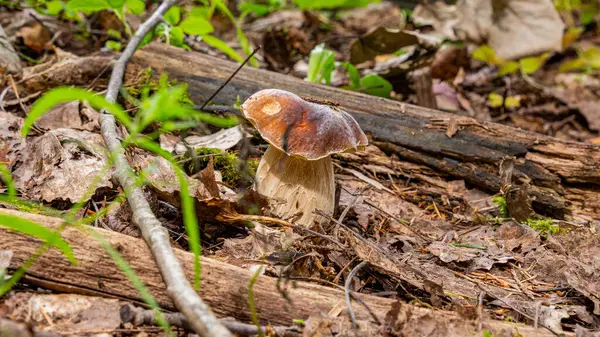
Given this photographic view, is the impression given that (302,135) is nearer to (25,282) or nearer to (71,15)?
(25,282)

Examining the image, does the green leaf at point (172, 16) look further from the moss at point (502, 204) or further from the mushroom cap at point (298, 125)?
the moss at point (502, 204)

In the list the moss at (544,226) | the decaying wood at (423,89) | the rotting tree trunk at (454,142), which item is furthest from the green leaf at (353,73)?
the moss at (544,226)

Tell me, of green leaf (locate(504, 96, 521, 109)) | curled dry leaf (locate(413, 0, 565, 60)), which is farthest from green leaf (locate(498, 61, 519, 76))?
green leaf (locate(504, 96, 521, 109))

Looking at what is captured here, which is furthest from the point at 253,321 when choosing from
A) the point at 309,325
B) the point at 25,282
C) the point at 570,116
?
the point at 570,116

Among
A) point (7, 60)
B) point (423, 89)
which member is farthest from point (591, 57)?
point (7, 60)

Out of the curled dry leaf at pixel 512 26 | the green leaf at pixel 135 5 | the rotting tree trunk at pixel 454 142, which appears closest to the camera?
the rotting tree trunk at pixel 454 142

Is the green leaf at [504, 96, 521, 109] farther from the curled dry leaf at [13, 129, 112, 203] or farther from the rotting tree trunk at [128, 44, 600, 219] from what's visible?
the curled dry leaf at [13, 129, 112, 203]
